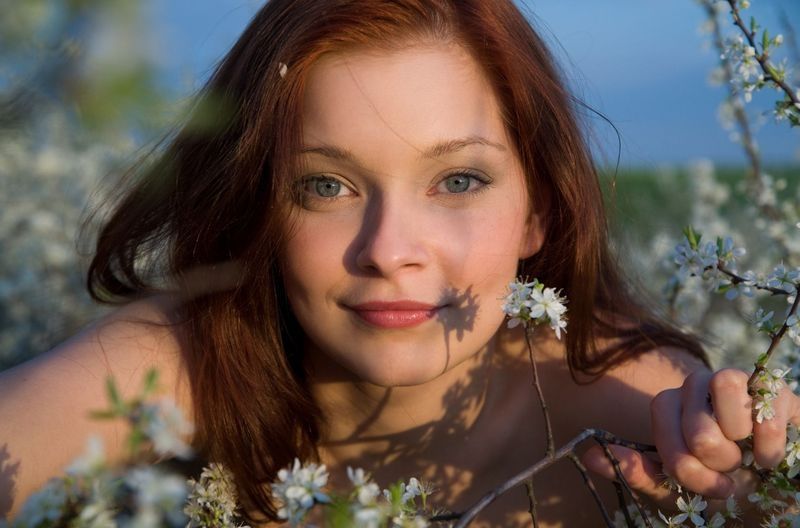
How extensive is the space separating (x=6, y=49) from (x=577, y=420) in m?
1.77

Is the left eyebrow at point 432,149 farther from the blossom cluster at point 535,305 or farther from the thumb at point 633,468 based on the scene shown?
the thumb at point 633,468

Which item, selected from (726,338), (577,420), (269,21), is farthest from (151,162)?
(726,338)

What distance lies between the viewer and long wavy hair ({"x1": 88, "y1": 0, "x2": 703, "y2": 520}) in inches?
81.3

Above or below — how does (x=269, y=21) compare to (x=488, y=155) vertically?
above

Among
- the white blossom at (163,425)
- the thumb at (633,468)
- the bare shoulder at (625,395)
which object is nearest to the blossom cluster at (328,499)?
the white blossom at (163,425)

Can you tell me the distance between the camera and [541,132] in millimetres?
2246

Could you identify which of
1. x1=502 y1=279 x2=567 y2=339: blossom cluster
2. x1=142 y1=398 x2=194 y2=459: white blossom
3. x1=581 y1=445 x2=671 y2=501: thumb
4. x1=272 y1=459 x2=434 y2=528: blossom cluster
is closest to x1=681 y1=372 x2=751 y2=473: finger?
x1=581 y1=445 x2=671 y2=501: thumb

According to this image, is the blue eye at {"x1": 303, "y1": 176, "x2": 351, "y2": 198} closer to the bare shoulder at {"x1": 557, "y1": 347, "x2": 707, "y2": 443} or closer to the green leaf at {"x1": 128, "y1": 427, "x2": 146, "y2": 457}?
the bare shoulder at {"x1": 557, "y1": 347, "x2": 707, "y2": 443}

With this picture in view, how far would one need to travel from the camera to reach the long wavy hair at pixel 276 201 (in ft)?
6.77

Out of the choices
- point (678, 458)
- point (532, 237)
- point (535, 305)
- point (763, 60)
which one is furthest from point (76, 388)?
point (763, 60)

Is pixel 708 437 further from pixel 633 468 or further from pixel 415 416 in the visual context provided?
pixel 415 416

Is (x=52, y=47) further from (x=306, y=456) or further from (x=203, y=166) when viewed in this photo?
(x=306, y=456)

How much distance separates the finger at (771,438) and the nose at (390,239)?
0.73 m

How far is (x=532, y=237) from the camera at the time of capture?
2.31m
